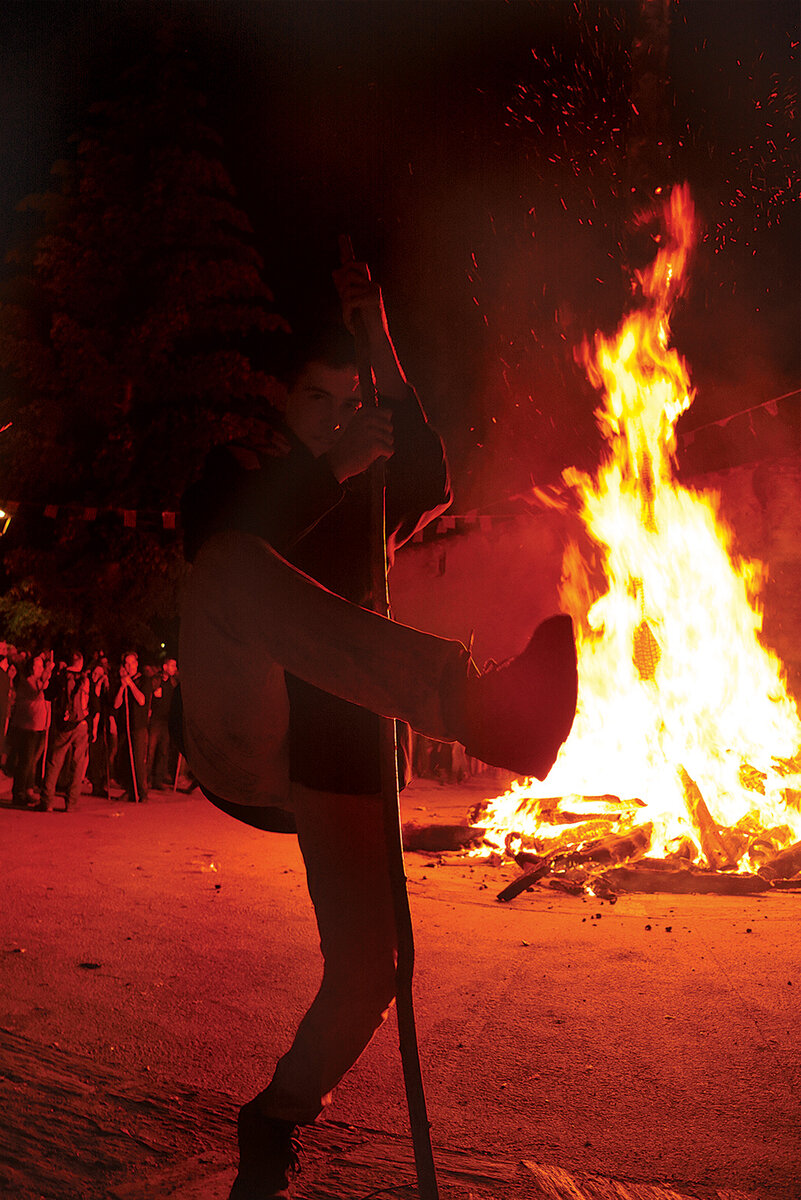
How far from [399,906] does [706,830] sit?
21.5ft

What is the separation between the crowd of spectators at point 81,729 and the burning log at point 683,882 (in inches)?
221

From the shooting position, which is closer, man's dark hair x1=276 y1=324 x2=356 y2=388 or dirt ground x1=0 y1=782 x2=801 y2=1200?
man's dark hair x1=276 y1=324 x2=356 y2=388

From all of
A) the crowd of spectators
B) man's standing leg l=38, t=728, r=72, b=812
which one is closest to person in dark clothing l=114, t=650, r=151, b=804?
the crowd of spectators

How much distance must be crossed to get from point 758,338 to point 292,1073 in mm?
13256

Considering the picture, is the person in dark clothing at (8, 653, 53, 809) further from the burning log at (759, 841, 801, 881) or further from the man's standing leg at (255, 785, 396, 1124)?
the man's standing leg at (255, 785, 396, 1124)

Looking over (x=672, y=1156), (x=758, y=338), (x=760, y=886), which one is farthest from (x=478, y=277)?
(x=672, y=1156)

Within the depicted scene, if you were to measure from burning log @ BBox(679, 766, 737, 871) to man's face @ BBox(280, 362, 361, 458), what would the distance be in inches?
255

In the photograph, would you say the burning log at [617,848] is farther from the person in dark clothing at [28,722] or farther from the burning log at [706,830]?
the person in dark clothing at [28,722]

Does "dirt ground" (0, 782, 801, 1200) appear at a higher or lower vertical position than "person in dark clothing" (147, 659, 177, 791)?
lower

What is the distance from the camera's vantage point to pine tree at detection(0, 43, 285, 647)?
16656 millimetres

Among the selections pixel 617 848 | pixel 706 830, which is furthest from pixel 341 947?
pixel 706 830

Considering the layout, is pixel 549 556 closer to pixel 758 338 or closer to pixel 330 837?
pixel 758 338

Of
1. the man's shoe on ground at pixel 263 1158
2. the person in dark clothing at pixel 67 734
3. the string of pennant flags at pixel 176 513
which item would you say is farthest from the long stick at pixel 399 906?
the string of pennant flags at pixel 176 513

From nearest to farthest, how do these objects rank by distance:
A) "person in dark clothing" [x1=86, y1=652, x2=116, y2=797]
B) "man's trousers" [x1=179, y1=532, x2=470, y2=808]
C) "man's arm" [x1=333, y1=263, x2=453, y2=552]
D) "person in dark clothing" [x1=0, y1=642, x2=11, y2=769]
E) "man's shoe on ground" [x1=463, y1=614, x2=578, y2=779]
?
"man's shoe on ground" [x1=463, y1=614, x2=578, y2=779] < "man's trousers" [x1=179, y1=532, x2=470, y2=808] < "man's arm" [x1=333, y1=263, x2=453, y2=552] < "person in dark clothing" [x1=86, y1=652, x2=116, y2=797] < "person in dark clothing" [x1=0, y1=642, x2=11, y2=769]
